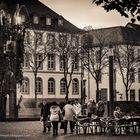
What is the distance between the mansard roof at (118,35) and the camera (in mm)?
97188

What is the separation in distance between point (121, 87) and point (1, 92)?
4903 centimetres


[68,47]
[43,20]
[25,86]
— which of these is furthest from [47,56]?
[43,20]

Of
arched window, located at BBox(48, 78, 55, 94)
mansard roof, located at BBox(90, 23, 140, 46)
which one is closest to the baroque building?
arched window, located at BBox(48, 78, 55, 94)

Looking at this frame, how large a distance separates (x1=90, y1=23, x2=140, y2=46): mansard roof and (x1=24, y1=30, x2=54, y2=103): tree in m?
12.9

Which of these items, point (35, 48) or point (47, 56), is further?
point (47, 56)

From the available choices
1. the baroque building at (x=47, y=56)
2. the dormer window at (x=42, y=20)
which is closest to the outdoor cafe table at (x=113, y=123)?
the baroque building at (x=47, y=56)

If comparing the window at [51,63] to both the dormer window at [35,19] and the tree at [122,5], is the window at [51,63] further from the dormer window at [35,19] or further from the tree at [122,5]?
the tree at [122,5]

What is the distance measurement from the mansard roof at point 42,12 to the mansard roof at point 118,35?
11.8ft

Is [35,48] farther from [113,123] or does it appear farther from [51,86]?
[113,123]

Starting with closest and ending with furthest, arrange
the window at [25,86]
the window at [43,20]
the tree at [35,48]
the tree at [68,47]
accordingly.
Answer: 1. the tree at [35,48]
2. the tree at [68,47]
3. the window at [25,86]
4. the window at [43,20]

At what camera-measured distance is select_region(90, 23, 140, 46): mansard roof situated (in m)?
97.2

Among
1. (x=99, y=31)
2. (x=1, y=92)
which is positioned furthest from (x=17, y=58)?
(x=99, y=31)

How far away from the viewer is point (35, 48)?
7900 cm

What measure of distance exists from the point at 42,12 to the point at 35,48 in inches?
727
